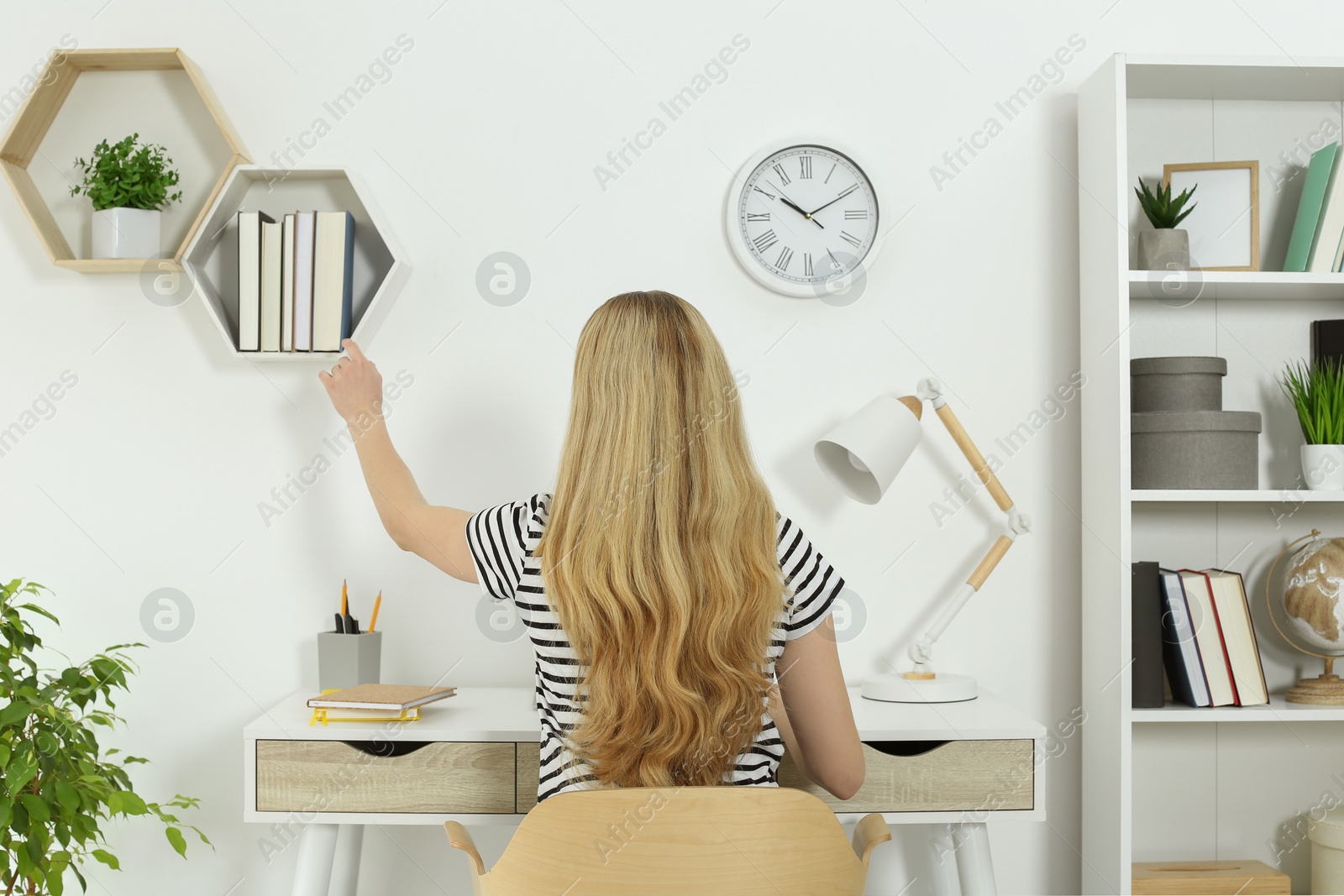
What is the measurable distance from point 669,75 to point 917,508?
3.38 ft

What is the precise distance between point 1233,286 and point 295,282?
1.81 meters

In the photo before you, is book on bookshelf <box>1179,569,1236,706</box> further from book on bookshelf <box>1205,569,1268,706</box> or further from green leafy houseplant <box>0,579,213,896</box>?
green leafy houseplant <box>0,579,213,896</box>

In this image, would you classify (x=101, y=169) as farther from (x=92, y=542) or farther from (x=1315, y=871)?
(x=1315, y=871)

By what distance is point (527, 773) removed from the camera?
1.66 m

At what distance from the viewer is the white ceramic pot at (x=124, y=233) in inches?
77.5

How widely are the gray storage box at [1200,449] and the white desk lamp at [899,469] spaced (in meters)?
0.27

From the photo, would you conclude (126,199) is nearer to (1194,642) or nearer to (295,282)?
(295,282)

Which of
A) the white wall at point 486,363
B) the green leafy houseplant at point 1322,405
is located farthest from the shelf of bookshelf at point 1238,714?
the green leafy houseplant at point 1322,405

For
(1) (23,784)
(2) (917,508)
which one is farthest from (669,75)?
(1) (23,784)

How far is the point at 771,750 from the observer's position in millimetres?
1319

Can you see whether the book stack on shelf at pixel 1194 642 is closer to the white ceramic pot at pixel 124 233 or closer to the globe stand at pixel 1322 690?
the globe stand at pixel 1322 690

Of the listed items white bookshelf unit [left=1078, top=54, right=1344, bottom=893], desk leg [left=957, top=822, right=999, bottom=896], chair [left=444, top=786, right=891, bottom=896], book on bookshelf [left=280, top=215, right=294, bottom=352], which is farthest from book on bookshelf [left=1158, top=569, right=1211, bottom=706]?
book on bookshelf [left=280, top=215, right=294, bottom=352]

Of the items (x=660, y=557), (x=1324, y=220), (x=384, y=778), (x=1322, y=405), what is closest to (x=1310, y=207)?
(x=1324, y=220)

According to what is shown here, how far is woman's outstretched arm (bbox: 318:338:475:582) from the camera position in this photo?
1.43 meters
